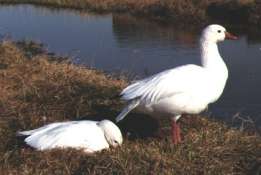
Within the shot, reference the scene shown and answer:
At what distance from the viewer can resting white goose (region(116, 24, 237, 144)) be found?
5820 millimetres

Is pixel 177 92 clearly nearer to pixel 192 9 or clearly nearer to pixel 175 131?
pixel 175 131

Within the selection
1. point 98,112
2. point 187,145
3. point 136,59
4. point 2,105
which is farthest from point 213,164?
point 136,59

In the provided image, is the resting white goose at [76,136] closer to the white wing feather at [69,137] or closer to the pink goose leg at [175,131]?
the white wing feather at [69,137]

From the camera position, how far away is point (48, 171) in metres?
4.89

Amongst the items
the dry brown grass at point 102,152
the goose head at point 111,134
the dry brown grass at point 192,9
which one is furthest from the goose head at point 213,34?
the dry brown grass at point 192,9

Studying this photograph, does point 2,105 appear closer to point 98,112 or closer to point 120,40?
point 98,112

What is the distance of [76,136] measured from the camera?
18.2 feet

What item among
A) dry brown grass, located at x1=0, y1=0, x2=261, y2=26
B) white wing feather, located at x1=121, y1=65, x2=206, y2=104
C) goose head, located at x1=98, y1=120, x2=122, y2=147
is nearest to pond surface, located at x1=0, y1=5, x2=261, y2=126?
dry brown grass, located at x1=0, y1=0, x2=261, y2=26

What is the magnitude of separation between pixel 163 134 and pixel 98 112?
2.90 ft

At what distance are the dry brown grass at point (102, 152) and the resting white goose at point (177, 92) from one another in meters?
0.26

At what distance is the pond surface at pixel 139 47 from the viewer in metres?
11.6

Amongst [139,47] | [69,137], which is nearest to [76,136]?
[69,137]

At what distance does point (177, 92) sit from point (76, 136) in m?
1.16

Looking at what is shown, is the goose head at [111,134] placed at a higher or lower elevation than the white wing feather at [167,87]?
lower
